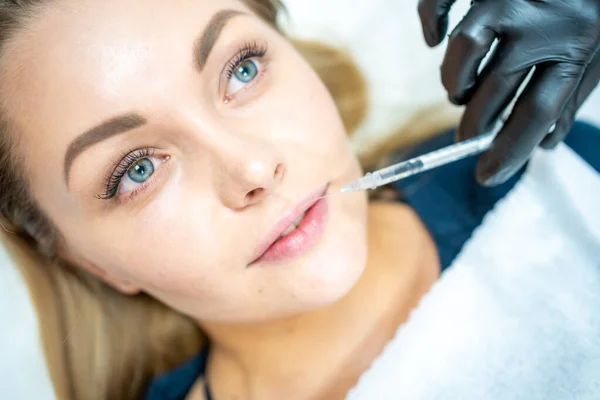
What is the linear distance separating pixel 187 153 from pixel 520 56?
17.0 inches

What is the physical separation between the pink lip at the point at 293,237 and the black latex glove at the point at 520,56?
10.0 inches

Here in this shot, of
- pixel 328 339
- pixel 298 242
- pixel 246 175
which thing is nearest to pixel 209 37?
pixel 246 175

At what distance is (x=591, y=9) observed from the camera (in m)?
0.65

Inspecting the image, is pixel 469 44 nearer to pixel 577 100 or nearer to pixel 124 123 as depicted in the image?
pixel 577 100

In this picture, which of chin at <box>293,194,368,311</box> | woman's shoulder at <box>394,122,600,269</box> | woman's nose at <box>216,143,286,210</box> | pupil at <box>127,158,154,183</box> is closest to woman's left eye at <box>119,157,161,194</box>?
pupil at <box>127,158,154,183</box>

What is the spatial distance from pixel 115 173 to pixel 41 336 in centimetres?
43

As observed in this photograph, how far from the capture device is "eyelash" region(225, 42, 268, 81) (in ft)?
2.30

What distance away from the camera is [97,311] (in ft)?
3.33

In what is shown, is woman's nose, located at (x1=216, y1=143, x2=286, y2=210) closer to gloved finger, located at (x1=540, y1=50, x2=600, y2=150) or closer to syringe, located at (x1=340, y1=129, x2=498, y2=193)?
syringe, located at (x1=340, y1=129, x2=498, y2=193)

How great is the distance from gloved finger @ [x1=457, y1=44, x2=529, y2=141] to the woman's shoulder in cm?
30

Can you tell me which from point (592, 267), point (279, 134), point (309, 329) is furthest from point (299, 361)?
point (592, 267)

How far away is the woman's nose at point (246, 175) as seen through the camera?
2.07 ft

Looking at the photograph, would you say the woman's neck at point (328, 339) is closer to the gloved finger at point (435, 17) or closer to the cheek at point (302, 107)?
the cheek at point (302, 107)

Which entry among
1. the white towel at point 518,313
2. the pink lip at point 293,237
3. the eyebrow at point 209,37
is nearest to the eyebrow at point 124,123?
the eyebrow at point 209,37
